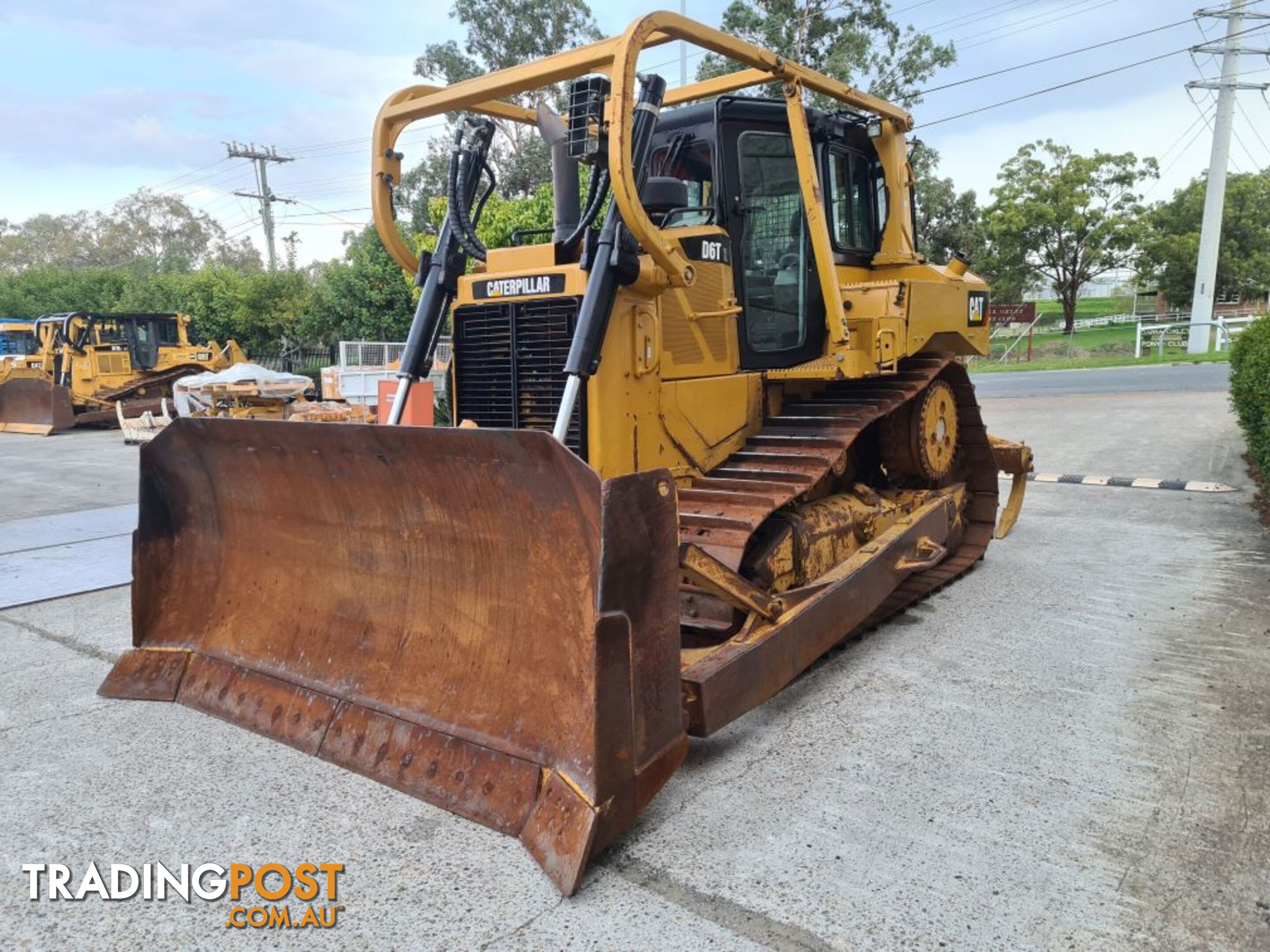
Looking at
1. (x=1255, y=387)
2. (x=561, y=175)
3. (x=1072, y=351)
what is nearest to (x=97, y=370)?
(x=561, y=175)

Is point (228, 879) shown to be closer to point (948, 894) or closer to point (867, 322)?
point (948, 894)

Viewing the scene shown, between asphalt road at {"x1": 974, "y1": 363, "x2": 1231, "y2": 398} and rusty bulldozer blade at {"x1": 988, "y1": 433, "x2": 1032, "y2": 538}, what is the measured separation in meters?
11.5

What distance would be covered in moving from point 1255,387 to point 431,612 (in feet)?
24.0

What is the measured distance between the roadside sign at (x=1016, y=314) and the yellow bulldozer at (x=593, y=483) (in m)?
29.8

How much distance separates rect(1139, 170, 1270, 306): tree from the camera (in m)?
37.3

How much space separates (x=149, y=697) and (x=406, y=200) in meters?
33.6

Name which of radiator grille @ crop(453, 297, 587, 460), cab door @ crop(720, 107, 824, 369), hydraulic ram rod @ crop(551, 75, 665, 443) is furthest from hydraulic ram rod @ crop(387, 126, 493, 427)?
cab door @ crop(720, 107, 824, 369)

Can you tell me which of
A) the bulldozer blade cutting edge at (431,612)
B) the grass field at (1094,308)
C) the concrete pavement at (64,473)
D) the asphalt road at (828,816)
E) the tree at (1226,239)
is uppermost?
the tree at (1226,239)

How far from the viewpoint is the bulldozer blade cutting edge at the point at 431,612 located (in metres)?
2.76

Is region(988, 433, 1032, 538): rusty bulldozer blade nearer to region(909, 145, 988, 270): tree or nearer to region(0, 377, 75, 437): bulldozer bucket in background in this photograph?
region(0, 377, 75, 437): bulldozer bucket in background

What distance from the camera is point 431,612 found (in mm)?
3375

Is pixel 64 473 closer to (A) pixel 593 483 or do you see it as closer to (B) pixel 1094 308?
(A) pixel 593 483

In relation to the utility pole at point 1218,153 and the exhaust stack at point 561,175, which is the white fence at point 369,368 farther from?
the utility pole at point 1218,153

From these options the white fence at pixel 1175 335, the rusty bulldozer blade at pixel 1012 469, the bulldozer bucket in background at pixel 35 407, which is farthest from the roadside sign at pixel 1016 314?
the bulldozer bucket in background at pixel 35 407
